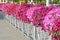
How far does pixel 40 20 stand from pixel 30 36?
9.93 ft

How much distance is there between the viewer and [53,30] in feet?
17.2

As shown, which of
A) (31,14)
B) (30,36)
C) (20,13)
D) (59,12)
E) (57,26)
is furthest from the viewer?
(20,13)

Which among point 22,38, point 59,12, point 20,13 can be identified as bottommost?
point 22,38

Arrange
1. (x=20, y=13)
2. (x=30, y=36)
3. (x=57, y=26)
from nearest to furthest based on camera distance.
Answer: (x=57, y=26)
(x=30, y=36)
(x=20, y=13)

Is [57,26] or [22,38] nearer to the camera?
[57,26]

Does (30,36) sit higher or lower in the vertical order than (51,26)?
lower

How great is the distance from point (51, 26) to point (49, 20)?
0.75 feet

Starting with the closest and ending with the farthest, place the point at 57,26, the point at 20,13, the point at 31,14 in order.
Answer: the point at 57,26, the point at 31,14, the point at 20,13

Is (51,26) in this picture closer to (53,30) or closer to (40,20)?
(53,30)

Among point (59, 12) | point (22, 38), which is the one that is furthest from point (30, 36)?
point (59, 12)

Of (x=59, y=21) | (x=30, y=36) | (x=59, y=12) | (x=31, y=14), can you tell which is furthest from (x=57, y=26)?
(x=30, y=36)

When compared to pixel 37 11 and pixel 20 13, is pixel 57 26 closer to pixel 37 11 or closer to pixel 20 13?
pixel 37 11

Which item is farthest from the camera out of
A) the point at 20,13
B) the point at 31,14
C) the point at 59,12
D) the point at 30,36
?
the point at 20,13

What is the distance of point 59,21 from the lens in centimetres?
520
